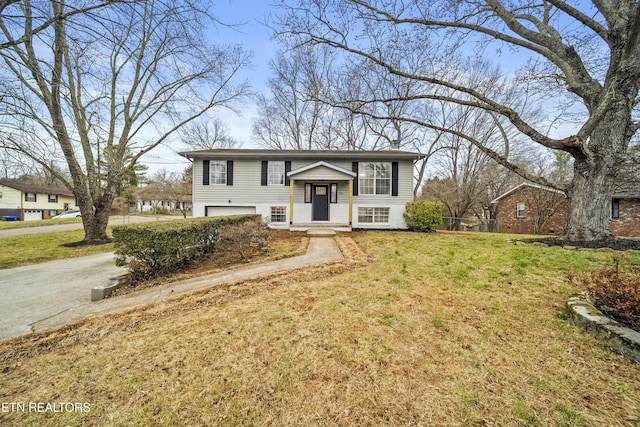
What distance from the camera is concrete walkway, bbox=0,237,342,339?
347 centimetres

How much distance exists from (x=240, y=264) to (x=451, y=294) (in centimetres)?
456

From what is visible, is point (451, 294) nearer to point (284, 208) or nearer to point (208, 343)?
point (208, 343)

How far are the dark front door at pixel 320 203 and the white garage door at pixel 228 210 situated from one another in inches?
133

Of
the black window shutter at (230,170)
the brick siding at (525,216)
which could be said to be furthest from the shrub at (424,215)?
the brick siding at (525,216)

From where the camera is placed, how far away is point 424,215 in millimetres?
11969

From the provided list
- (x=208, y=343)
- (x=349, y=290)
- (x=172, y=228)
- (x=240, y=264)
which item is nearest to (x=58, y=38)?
(x=172, y=228)

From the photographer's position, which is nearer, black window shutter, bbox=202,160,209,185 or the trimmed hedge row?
the trimmed hedge row

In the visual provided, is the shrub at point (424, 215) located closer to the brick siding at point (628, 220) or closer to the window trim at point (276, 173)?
the window trim at point (276, 173)

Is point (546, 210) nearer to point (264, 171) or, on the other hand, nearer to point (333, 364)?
point (264, 171)

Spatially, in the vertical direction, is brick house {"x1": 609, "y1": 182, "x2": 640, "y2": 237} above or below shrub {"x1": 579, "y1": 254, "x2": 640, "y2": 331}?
above

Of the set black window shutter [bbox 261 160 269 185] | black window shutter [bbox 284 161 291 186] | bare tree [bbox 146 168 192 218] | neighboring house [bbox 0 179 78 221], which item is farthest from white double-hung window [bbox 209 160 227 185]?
neighboring house [bbox 0 179 78 221]

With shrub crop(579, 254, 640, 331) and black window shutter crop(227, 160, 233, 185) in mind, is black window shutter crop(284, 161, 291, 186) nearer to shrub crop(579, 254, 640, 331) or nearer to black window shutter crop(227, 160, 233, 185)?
black window shutter crop(227, 160, 233, 185)

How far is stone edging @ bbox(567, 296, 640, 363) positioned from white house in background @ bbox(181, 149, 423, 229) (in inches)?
397

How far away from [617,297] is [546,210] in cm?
2059
